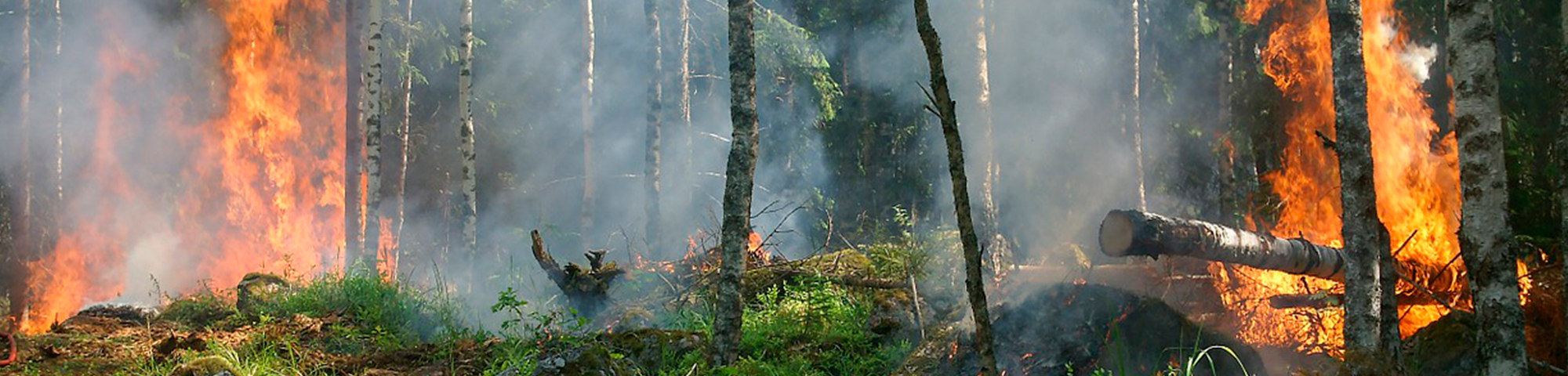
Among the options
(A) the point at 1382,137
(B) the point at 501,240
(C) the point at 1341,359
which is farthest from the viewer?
(B) the point at 501,240

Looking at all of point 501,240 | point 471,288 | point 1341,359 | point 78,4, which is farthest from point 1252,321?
point 501,240

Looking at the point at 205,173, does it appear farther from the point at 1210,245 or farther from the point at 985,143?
the point at 1210,245

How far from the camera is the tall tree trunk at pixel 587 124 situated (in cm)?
2091

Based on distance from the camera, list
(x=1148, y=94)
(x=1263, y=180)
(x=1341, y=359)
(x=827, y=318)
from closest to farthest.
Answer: (x=1341, y=359) → (x=827, y=318) → (x=1263, y=180) → (x=1148, y=94)

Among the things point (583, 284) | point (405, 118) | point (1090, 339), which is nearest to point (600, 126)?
point (405, 118)

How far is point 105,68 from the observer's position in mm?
17578

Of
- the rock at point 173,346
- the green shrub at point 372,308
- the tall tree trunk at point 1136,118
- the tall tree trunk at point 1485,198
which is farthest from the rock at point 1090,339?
the tall tree trunk at point 1136,118

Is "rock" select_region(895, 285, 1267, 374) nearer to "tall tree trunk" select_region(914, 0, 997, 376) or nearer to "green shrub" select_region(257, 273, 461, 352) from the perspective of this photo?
"tall tree trunk" select_region(914, 0, 997, 376)

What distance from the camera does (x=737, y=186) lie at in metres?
7.82

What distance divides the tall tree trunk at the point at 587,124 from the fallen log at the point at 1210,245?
46.7 feet

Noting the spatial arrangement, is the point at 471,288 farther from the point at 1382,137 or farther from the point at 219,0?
the point at 1382,137

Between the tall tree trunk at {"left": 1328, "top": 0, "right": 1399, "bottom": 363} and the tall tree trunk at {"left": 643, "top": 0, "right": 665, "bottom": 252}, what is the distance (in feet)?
41.4

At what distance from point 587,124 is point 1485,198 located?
60.6ft

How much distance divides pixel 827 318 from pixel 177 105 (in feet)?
46.5
